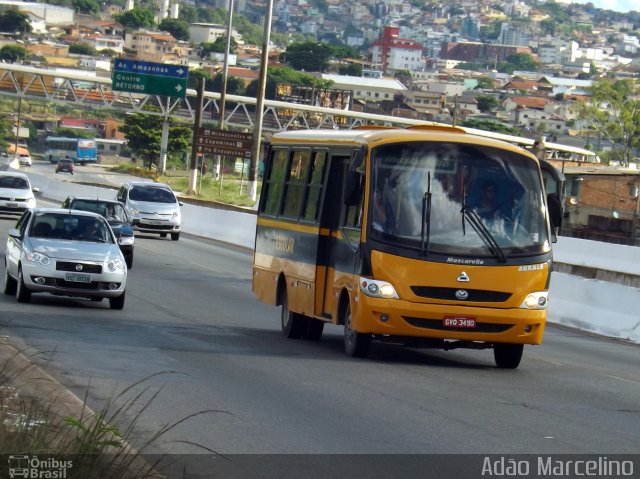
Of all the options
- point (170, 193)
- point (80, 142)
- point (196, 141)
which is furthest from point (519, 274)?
point (80, 142)

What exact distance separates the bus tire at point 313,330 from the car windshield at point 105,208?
12.8 m

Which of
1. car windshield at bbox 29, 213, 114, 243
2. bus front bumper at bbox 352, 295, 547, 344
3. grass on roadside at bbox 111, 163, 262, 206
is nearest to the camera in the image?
bus front bumper at bbox 352, 295, 547, 344

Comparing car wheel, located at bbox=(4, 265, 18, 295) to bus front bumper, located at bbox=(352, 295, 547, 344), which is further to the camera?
car wheel, located at bbox=(4, 265, 18, 295)

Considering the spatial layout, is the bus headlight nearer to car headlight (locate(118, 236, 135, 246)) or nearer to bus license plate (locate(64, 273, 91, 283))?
bus license plate (locate(64, 273, 91, 283))

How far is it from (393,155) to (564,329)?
31.3 feet

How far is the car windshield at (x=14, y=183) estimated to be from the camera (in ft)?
147

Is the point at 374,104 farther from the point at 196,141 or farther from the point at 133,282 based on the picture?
the point at 133,282

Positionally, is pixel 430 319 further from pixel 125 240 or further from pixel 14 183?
pixel 14 183

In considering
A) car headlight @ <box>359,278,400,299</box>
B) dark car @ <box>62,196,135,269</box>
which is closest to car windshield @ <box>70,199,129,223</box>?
dark car @ <box>62,196,135,269</box>

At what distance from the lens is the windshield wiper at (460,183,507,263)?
1539 cm

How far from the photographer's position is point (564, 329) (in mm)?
24422

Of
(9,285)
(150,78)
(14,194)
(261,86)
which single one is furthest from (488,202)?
(150,78)

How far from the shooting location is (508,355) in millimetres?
16281

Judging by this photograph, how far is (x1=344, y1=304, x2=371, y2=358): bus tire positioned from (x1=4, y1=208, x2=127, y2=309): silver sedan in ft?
17.4
